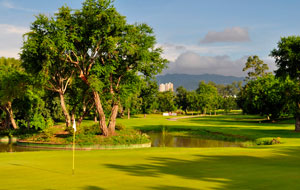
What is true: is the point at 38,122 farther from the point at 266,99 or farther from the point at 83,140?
the point at 266,99

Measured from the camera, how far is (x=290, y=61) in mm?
49562

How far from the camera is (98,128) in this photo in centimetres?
4003

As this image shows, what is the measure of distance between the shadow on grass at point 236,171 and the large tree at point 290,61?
3326cm

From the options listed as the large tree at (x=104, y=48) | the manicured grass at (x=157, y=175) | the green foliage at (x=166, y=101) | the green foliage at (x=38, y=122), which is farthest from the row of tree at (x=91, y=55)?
the green foliage at (x=166, y=101)

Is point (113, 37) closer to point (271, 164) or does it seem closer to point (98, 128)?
point (98, 128)

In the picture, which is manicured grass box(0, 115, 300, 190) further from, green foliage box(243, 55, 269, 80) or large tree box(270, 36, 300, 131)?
green foliage box(243, 55, 269, 80)

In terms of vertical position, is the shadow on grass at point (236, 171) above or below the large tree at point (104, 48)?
below

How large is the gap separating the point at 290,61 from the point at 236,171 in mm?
40699

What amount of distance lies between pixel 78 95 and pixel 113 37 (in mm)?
10531

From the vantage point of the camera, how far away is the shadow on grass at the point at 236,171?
38.1 ft

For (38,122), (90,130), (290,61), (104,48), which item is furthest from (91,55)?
(290,61)

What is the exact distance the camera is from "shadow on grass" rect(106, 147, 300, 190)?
11617mm

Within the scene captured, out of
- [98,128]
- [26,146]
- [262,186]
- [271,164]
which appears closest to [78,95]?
[98,128]

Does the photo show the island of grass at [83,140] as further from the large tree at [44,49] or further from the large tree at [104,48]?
the large tree at [44,49]
